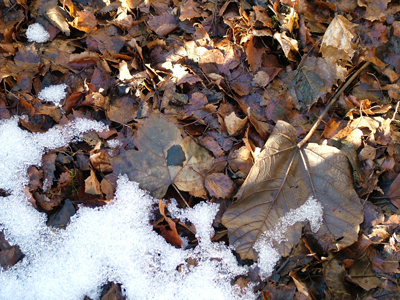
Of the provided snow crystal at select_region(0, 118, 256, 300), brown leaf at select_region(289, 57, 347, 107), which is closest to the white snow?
snow crystal at select_region(0, 118, 256, 300)

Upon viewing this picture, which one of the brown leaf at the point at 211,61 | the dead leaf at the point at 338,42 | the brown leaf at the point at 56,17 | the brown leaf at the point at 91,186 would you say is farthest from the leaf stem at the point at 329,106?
the brown leaf at the point at 56,17

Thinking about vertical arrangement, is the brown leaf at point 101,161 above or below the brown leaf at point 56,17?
below

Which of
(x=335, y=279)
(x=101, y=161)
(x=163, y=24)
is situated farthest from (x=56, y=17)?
(x=335, y=279)

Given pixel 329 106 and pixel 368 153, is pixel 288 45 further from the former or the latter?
pixel 368 153

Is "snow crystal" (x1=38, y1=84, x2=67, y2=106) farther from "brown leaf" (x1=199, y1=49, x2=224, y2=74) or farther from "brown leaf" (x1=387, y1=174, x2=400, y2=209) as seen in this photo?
"brown leaf" (x1=387, y1=174, x2=400, y2=209)

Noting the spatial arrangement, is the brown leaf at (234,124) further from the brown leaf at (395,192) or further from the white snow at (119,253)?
the brown leaf at (395,192)

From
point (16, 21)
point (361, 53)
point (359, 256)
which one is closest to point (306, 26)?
point (361, 53)

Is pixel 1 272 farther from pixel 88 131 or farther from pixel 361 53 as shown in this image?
pixel 361 53
